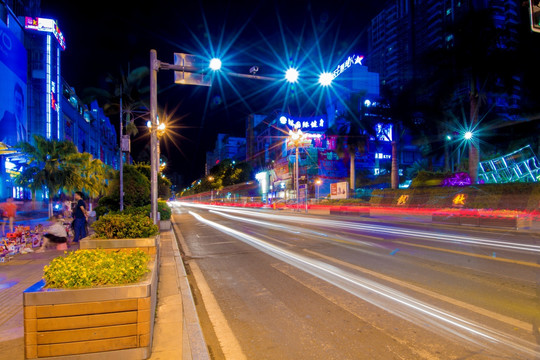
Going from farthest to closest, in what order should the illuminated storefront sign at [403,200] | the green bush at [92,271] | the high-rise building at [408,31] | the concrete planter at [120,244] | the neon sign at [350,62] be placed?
the high-rise building at [408,31]
the neon sign at [350,62]
the illuminated storefront sign at [403,200]
the concrete planter at [120,244]
the green bush at [92,271]

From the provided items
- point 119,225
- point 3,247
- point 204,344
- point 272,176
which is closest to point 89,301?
point 204,344

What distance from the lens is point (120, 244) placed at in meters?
6.39

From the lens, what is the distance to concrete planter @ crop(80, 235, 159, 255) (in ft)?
20.5

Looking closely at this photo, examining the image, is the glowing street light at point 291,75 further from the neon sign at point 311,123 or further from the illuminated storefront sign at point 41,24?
the neon sign at point 311,123

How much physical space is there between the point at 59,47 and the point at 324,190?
44.9 m

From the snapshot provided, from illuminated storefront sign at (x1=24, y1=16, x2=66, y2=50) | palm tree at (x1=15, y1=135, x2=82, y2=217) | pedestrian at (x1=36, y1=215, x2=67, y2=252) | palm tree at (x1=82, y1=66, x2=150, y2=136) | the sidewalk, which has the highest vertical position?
illuminated storefront sign at (x1=24, y1=16, x2=66, y2=50)

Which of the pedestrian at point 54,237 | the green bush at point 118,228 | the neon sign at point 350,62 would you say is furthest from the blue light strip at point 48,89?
the neon sign at point 350,62

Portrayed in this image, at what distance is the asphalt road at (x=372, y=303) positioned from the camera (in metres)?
3.95

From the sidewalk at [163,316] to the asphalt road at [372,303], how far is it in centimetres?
31


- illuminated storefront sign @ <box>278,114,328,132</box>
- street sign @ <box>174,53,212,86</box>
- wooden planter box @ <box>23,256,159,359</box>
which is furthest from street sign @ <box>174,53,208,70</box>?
illuminated storefront sign @ <box>278,114,328,132</box>

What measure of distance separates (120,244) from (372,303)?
480cm

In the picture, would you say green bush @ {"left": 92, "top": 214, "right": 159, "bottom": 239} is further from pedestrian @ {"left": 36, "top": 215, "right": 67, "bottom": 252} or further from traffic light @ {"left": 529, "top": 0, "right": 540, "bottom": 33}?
traffic light @ {"left": 529, "top": 0, "right": 540, "bottom": 33}

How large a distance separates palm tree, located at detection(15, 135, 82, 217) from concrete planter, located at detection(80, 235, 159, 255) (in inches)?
726

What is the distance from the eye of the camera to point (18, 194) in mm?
35312
